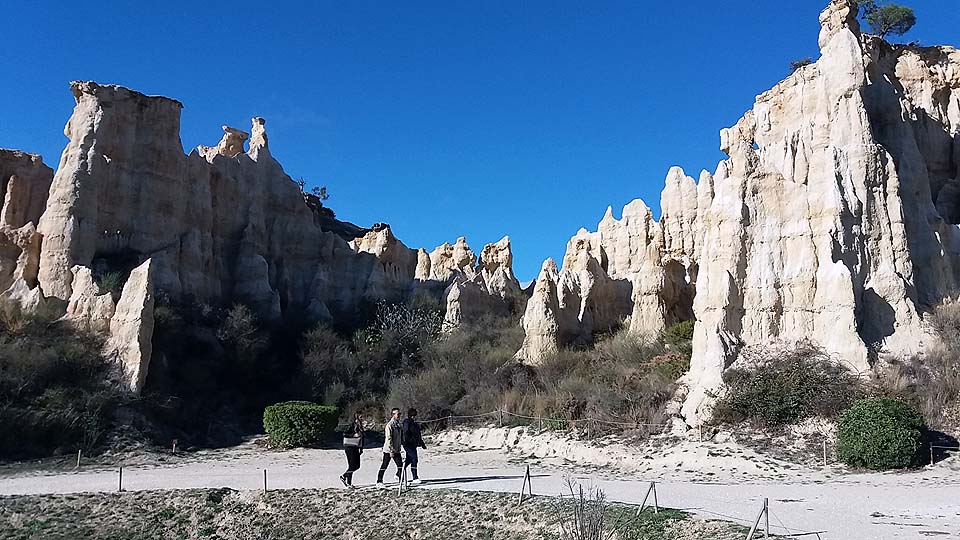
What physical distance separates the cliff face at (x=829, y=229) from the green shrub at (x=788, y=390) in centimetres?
63

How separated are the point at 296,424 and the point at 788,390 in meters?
14.1

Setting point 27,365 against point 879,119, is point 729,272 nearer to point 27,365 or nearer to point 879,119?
point 879,119

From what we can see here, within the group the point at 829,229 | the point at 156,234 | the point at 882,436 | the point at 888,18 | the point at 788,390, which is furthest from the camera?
the point at 888,18

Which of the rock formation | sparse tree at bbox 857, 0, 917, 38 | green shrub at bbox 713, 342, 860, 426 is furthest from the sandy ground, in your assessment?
sparse tree at bbox 857, 0, 917, 38

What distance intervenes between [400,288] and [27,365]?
67.5 feet

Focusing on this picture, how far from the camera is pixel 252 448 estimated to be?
23.9 metres

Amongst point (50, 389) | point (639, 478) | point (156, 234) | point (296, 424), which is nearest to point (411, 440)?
point (639, 478)

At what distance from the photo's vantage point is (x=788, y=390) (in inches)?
791

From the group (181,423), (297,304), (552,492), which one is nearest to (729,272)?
(552,492)

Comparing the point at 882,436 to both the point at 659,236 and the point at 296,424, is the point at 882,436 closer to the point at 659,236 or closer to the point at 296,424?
the point at 296,424

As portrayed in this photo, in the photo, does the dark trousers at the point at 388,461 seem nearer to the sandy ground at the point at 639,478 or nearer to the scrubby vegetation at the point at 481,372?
the sandy ground at the point at 639,478

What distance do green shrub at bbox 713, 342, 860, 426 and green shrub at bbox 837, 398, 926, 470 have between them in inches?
73.3

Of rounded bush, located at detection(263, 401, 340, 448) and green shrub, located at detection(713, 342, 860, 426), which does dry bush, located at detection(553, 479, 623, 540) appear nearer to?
green shrub, located at detection(713, 342, 860, 426)

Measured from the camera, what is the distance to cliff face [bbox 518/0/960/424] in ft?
71.8
